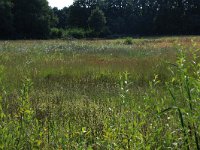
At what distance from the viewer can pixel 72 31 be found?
5791 centimetres

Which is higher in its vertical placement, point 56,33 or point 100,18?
point 100,18

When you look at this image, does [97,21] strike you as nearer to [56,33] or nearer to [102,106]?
[56,33]

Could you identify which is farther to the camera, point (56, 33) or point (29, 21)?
point (56, 33)

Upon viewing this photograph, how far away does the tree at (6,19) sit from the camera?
53062 millimetres

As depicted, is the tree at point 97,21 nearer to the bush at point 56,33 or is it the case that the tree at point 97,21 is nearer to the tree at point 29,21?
the bush at point 56,33

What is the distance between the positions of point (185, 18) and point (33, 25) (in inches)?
1272

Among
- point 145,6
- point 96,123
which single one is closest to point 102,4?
point 145,6

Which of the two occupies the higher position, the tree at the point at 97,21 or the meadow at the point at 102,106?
the tree at the point at 97,21

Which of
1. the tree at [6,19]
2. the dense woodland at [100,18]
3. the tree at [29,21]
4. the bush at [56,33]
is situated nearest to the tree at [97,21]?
the dense woodland at [100,18]

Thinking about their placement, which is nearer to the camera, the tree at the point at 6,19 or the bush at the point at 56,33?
the tree at the point at 6,19

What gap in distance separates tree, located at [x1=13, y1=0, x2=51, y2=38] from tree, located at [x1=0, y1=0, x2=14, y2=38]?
81.9 inches

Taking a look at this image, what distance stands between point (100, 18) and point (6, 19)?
1928cm

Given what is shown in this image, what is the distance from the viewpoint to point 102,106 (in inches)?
232

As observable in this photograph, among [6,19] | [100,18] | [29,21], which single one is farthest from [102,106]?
[100,18]
